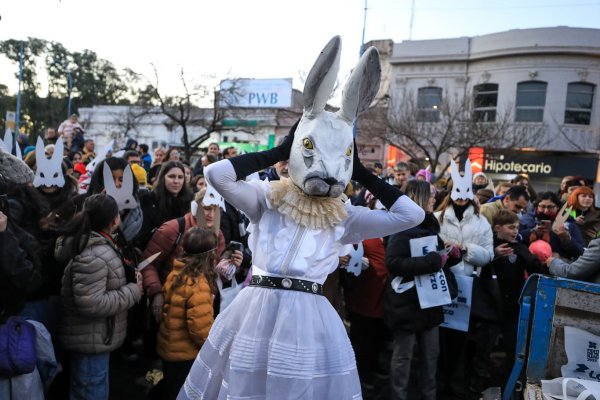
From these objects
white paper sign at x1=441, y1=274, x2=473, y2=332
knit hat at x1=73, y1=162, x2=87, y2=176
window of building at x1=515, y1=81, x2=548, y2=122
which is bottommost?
white paper sign at x1=441, y1=274, x2=473, y2=332

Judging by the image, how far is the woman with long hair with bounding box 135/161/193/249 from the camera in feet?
15.6

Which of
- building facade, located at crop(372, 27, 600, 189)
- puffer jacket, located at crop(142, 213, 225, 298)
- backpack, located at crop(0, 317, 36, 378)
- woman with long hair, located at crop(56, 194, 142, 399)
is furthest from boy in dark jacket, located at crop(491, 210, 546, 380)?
building facade, located at crop(372, 27, 600, 189)

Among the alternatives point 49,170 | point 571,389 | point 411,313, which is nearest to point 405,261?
point 411,313

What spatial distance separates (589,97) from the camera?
21.1 meters

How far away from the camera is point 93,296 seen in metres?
3.06

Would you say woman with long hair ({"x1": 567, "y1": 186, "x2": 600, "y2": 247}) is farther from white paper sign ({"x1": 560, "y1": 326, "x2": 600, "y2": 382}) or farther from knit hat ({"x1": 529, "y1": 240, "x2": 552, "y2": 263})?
white paper sign ({"x1": 560, "y1": 326, "x2": 600, "y2": 382})

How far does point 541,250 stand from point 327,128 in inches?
138

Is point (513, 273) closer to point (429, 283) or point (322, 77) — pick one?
point (429, 283)

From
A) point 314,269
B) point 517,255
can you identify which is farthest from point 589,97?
point 314,269

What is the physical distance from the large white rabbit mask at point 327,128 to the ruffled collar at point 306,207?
0.22ft

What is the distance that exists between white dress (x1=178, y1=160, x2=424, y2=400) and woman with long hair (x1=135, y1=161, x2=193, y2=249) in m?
2.38

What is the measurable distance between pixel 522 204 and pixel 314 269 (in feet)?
13.9

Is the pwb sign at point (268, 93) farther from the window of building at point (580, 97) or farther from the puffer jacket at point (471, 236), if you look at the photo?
the puffer jacket at point (471, 236)

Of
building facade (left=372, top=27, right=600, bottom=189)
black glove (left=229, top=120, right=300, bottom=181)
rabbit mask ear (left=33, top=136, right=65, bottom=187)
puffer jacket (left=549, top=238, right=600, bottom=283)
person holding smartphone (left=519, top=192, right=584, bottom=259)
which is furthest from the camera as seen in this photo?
building facade (left=372, top=27, right=600, bottom=189)
